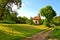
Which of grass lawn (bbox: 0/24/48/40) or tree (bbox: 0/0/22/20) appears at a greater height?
tree (bbox: 0/0/22/20)

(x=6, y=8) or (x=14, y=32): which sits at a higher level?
(x=6, y=8)

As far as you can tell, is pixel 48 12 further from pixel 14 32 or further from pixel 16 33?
pixel 16 33

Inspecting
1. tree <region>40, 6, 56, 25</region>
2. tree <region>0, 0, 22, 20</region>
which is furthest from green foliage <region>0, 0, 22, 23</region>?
tree <region>40, 6, 56, 25</region>

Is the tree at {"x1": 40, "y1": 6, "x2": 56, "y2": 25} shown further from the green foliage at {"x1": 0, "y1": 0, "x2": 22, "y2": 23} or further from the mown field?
the mown field

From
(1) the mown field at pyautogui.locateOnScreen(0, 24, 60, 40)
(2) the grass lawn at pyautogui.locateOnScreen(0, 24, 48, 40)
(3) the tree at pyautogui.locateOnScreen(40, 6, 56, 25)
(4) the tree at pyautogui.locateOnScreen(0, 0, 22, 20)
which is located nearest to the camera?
(2) the grass lawn at pyautogui.locateOnScreen(0, 24, 48, 40)

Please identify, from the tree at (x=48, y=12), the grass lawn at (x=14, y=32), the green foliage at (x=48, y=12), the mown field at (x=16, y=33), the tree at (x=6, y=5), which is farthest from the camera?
the green foliage at (x=48, y=12)

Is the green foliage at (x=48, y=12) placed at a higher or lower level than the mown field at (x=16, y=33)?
higher

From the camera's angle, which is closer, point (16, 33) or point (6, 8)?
point (16, 33)

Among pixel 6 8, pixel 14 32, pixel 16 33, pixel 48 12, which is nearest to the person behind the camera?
pixel 16 33

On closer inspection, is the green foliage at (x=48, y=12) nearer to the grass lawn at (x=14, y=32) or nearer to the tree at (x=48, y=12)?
the tree at (x=48, y=12)

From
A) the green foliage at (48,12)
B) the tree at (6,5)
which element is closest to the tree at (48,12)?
the green foliage at (48,12)

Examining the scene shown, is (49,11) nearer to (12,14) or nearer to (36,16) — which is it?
(36,16)

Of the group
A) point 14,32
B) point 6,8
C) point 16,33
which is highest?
point 6,8

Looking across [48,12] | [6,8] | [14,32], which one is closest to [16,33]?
[14,32]
